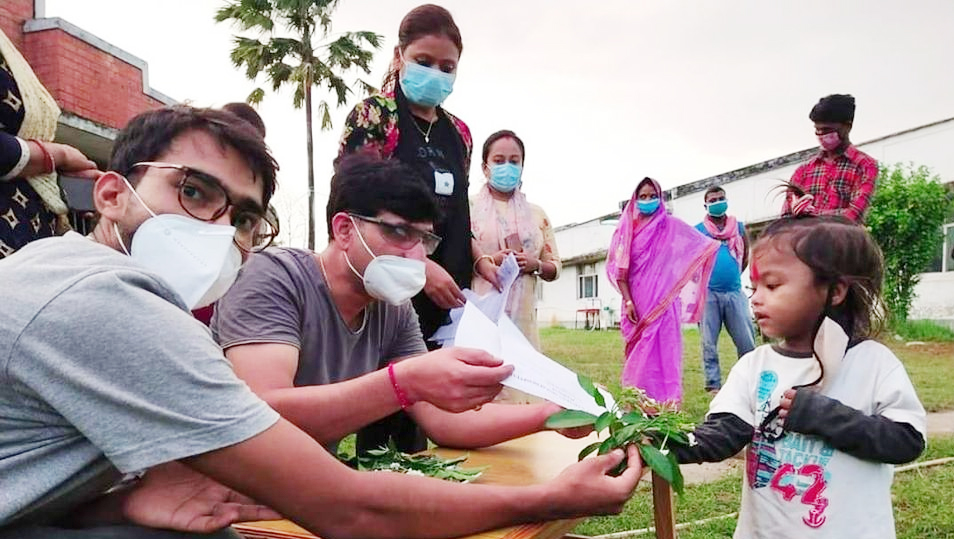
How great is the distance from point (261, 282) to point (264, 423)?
0.93 metres

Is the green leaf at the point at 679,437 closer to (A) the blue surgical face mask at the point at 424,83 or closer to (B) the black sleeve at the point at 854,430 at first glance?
(B) the black sleeve at the point at 854,430

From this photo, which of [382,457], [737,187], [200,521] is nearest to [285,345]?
[382,457]

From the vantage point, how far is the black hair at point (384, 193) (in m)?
2.10

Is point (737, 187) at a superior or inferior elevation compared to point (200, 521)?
superior

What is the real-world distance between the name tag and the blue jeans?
12.5 feet

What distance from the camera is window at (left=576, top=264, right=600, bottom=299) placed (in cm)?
2706

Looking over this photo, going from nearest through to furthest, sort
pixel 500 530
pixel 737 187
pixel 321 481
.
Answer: pixel 321 481, pixel 500 530, pixel 737 187

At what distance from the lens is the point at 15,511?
0.95 metres

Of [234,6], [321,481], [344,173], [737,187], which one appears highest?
[234,6]

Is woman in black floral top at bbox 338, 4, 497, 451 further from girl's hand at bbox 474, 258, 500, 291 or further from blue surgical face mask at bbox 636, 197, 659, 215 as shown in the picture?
blue surgical face mask at bbox 636, 197, 659, 215

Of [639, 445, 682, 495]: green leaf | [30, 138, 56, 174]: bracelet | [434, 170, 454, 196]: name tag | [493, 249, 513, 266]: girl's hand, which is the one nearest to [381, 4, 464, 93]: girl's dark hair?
[434, 170, 454, 196]: name tag

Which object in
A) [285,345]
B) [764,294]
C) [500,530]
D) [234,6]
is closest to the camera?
[500,530]

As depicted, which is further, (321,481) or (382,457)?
(382,457)

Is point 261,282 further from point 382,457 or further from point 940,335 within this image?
point 940,335
